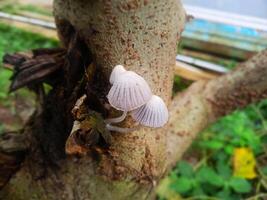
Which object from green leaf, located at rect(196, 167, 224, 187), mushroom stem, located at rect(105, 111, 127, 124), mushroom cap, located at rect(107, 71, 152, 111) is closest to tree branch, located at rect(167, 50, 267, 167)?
green leaf, located at rect(196, 167, 224, 187)

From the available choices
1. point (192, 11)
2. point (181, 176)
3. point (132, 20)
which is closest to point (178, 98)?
point (181, 176)

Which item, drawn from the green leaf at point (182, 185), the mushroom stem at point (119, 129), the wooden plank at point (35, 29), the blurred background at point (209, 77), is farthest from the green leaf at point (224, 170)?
the wooden plank at point (35, 29)

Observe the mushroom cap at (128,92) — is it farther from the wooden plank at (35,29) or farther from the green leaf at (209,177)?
the wooden plank at (35,29)

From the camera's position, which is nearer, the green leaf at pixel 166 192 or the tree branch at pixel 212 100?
the tree branch at pixel 212 100

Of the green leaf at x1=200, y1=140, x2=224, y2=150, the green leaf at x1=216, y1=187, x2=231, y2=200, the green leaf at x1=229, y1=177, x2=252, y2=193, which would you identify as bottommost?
the green leaf at x1=216, y1=187, x2=231, y2=200

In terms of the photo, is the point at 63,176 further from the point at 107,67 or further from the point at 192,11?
the point at 192,11

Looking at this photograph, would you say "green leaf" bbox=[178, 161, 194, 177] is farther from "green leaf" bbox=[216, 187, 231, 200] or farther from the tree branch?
the tree branch

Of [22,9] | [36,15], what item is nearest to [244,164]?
[36,15]
